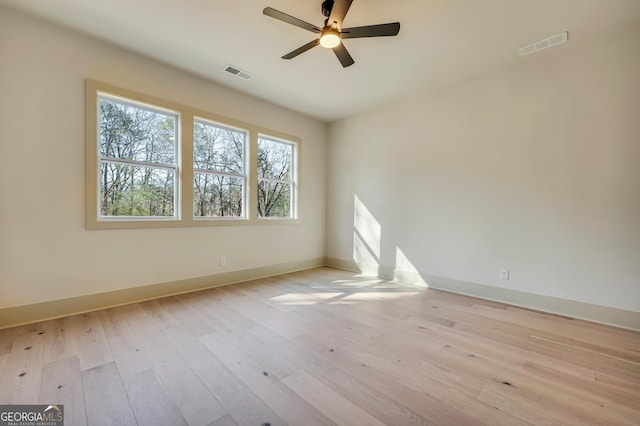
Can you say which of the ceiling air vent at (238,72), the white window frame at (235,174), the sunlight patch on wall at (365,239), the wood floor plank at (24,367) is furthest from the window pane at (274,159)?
the wood floor plank at (24,367)

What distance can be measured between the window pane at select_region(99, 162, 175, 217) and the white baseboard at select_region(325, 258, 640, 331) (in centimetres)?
345

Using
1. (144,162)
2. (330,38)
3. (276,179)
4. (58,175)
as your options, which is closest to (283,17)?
(330,38)

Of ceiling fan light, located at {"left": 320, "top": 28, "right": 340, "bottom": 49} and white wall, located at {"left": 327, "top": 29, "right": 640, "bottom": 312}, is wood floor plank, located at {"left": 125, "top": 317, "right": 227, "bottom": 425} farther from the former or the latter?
white wall, located at {"left": 327, "top": 29, "right": 640, "bottom": 312}

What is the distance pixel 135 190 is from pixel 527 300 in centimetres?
491

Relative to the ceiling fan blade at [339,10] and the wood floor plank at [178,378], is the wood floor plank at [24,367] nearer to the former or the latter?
the wood floor plank at [178,378]

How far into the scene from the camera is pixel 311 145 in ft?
17.1

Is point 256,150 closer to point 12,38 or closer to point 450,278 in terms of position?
point 12,38

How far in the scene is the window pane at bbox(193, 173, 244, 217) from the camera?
3756 millimetres

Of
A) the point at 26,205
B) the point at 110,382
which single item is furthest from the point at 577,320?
the point at 26,205

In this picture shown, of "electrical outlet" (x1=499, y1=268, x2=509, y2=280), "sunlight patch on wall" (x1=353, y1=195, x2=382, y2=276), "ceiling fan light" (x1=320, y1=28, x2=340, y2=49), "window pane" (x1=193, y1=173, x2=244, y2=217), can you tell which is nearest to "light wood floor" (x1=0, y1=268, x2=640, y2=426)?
"electrical outlet" (x1=499, y1=268, x2=509, y2=280)

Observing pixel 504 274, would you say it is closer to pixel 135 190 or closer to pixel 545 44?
pixel 545 44

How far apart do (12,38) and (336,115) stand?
161 inches

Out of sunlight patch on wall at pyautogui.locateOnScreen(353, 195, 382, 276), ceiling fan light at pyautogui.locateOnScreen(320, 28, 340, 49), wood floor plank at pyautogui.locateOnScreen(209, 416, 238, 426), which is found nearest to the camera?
wood floor plank at pyautogui.locateOnScreen(209, 416, 238, 426)

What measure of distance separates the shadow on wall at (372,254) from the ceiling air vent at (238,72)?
104 inches
